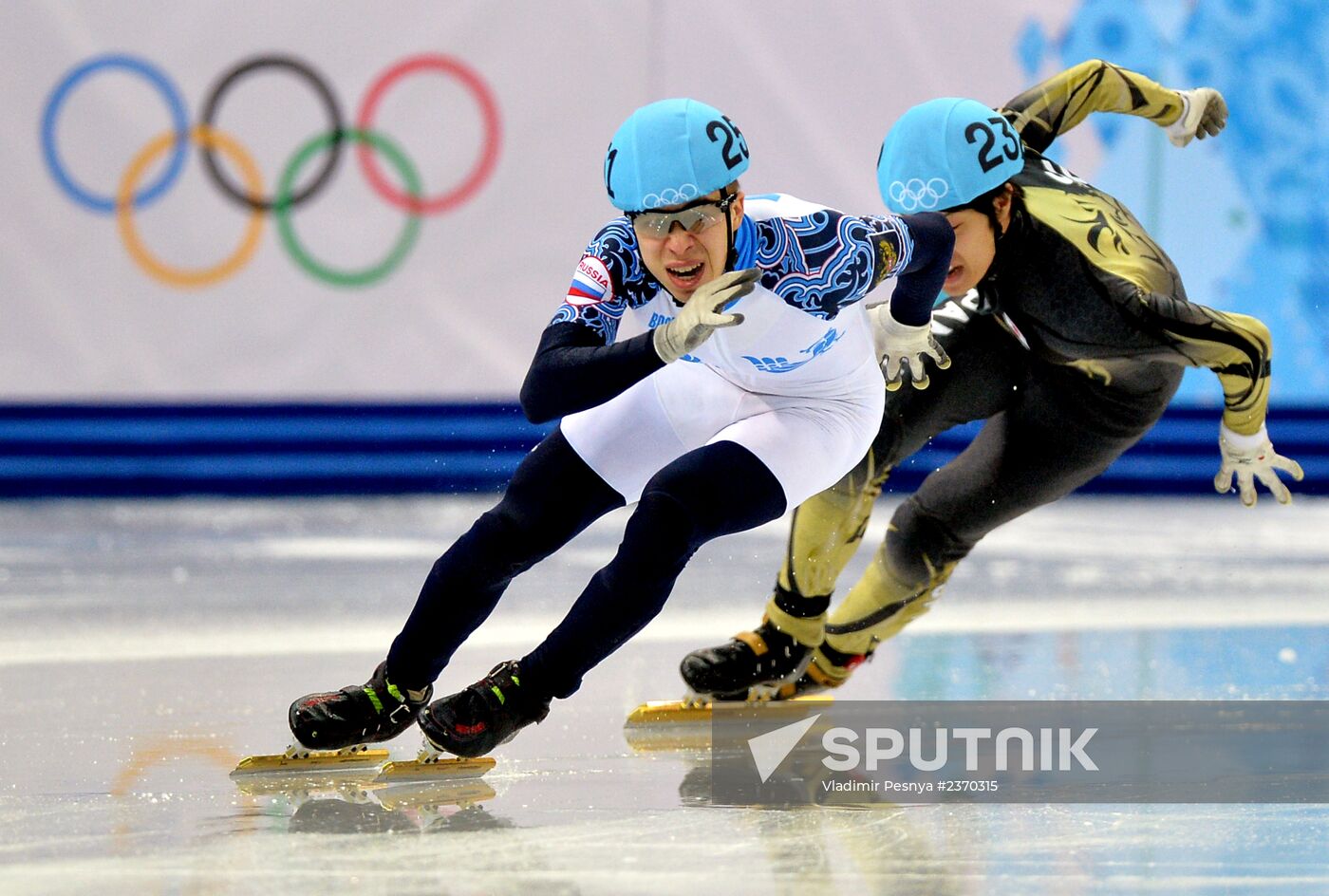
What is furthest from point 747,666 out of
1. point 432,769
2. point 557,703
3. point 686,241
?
point 686,241

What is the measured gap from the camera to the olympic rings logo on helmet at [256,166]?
26.2 feet

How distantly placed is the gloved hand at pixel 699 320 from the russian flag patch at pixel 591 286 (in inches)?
9.2

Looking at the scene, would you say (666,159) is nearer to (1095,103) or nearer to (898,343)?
(898,343)

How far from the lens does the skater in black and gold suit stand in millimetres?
3750

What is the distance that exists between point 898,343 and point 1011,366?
19.7 inches

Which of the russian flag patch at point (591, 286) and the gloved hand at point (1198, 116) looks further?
the gloved hand at point (1198, 116)

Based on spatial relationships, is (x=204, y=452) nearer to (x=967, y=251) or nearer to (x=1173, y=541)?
(x=1173, y=541)

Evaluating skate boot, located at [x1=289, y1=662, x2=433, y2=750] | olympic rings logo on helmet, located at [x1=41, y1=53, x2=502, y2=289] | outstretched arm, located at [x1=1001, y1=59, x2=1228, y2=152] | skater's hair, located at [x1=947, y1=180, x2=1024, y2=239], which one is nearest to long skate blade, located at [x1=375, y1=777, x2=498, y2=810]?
skate boot, located at [x1=289, y1=662, x2=433, y2=750]

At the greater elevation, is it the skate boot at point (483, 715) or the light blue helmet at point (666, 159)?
the light blue helmet at point (666, 159)

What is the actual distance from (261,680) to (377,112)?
438 centimetres

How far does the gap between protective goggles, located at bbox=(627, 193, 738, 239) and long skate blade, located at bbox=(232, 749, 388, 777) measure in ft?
4.15

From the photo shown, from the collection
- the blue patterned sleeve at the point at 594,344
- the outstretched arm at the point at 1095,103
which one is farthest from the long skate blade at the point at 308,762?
the outstretched arm at the point at 1095,103

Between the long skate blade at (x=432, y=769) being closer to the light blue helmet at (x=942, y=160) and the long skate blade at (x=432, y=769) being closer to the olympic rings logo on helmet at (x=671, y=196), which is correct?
the olympic rings logo on helmet at (x=671, y=196)

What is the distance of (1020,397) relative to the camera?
4.16 meters
